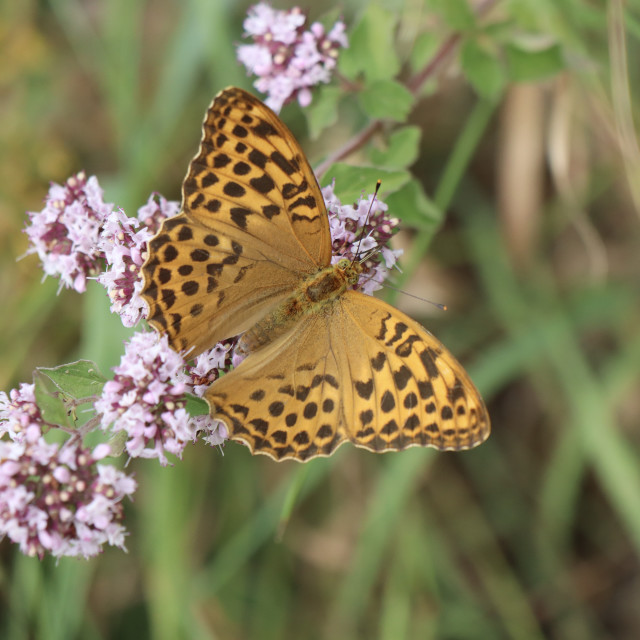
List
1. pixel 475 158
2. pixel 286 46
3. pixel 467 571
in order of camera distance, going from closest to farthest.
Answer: pixel 286 46, pixel 467 571, pixel 475 158

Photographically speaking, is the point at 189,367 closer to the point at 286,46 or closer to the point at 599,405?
the point at 286,46

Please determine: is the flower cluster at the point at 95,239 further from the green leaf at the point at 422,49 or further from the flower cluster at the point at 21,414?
the green leaf at the point at 422,49

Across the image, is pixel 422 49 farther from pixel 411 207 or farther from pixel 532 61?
pixel 411 207

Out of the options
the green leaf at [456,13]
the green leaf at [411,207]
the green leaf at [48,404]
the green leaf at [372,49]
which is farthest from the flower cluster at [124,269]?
the green leaf at [456,13]

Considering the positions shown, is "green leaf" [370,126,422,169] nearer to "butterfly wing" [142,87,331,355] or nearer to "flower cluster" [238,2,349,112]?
"flower cluster" [238,2,349,112]

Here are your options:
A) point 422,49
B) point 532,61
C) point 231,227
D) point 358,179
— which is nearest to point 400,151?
point 358,179

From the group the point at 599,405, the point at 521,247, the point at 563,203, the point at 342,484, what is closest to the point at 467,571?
the point at 342,484
